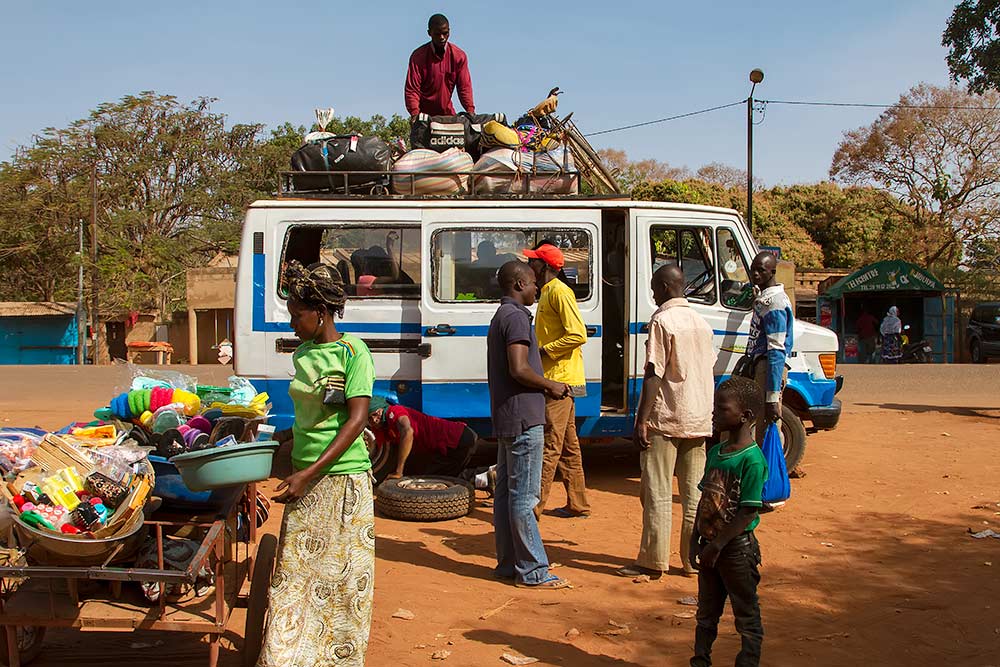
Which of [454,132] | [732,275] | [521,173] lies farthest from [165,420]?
[732,275]

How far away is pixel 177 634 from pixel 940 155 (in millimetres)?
32312

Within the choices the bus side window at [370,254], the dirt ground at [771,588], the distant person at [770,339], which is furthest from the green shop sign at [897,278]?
the bus side window at [370,254]

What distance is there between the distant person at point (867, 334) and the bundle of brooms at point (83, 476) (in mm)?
23858

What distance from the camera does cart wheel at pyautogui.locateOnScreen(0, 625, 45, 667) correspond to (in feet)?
12.7

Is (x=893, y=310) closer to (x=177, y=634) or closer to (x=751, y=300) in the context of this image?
(x=751, y=300)

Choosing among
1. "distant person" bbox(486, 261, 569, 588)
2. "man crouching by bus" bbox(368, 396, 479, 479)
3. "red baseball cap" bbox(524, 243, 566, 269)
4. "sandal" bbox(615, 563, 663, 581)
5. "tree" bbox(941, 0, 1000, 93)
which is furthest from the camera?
"tree" bbox(941, 0, 1000, 93)

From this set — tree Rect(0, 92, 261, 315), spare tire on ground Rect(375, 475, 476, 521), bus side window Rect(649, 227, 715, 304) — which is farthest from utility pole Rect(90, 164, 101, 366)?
bus side window Rect(649, 227, 715, 304)

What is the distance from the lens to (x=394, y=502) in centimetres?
688

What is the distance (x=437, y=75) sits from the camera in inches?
346

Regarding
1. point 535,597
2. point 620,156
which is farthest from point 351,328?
point 620,156

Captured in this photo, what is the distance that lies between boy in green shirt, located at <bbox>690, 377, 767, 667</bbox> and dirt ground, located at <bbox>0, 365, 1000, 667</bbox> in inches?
21.9

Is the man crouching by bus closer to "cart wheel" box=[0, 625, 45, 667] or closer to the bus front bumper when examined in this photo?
the bus front bumper

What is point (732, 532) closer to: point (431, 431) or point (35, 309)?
point (431, 431)

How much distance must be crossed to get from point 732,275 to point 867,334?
739 inches
